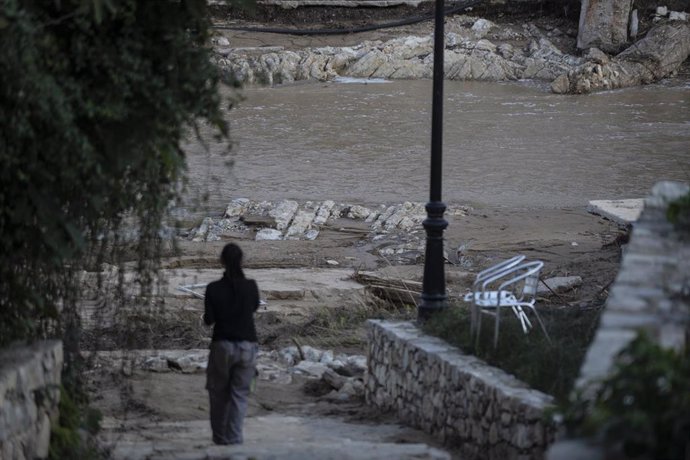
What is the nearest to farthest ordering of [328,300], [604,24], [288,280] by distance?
[328,300]
[288,280]
[604,24]

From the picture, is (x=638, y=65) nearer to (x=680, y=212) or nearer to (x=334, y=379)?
(x=334, y=379)

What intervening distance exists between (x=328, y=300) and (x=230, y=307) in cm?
731

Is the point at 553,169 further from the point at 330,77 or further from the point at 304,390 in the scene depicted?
the point at 304,390

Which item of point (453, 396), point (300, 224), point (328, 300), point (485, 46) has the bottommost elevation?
point (328, 300)

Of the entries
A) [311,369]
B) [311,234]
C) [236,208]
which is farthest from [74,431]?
[236,208]

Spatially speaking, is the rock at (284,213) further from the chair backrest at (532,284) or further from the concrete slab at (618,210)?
the chair backrest at (532,284)

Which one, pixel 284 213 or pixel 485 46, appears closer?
pixel 284 213

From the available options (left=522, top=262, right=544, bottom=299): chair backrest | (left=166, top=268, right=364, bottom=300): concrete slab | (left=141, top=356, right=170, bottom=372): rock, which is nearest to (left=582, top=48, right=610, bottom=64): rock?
(left=166, top=268, right=364, bottom=300): concrete slab

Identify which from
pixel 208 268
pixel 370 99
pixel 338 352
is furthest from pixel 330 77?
pixel 338 352

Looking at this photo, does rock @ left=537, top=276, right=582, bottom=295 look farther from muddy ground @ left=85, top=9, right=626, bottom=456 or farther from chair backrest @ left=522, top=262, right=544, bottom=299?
chair backrest @ left=522, top=262, right=544, bottom=299

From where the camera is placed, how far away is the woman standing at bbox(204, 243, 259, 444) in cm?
784

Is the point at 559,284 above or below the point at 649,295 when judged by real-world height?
below

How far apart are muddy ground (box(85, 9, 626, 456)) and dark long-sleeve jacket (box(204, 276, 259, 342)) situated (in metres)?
1.03

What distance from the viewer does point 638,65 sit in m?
40.6
